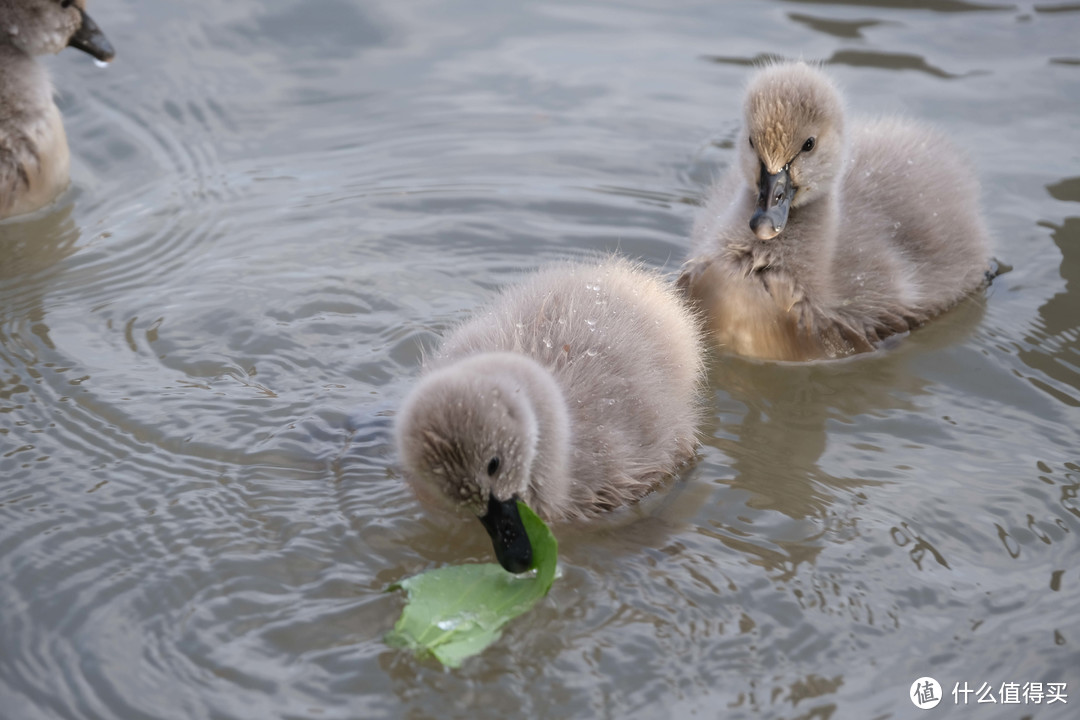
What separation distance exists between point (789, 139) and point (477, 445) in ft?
6.42

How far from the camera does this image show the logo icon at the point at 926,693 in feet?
9.82

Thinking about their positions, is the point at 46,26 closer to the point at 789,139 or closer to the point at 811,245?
the point at 789,139

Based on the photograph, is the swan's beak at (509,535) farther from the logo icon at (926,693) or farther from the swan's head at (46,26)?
the swan's head at (46,26)

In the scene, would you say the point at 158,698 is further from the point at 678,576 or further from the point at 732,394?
the point at 732,394

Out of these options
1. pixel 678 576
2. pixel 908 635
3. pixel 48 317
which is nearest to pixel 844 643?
pixel 908 635

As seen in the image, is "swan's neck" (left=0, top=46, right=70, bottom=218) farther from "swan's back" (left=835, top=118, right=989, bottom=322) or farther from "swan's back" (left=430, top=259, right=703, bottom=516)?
"swan's back" (left=835, top=118, right=989, bottom=322)

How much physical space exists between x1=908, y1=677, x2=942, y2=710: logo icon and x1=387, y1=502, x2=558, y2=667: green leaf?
948mm

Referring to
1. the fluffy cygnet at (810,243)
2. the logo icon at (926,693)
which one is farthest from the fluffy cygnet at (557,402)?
the logo icon at (926,693)

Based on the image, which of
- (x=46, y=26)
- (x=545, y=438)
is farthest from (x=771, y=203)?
(x=46, y=26)

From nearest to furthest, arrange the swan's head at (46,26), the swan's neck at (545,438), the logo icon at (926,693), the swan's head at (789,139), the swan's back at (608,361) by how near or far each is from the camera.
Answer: the logo icon at (926,693) < the swan's neck at (545,438) < the swan's back at (608,361) < the swan's head at (789,139) < the swan's head at (46,26)

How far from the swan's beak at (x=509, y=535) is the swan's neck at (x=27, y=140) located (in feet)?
11.1

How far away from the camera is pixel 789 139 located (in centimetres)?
437

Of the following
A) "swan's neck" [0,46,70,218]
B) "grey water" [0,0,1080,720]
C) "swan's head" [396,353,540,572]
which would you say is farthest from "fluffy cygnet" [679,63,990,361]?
"swan's neck" [0,46,70,218]

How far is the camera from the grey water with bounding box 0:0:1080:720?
308cm
